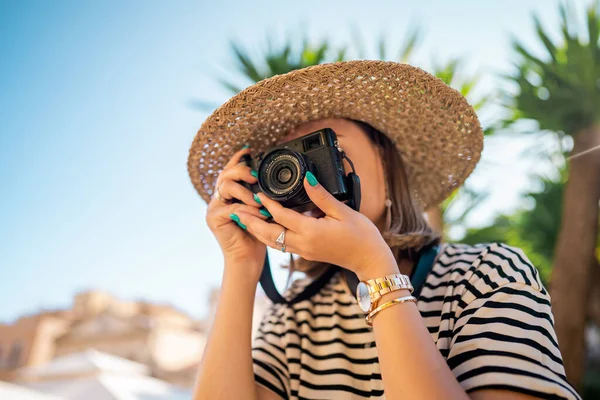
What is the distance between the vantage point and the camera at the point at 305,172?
1.20 metres

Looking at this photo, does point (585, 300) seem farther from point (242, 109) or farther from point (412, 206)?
point (242, 109)

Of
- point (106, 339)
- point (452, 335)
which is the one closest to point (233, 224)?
point (452, 335)

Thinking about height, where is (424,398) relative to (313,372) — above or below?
below

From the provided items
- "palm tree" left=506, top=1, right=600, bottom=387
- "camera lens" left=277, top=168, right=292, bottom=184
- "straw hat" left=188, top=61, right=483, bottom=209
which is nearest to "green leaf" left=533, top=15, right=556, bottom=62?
"palm tree" left=506, top=1, right=600, bottom=387

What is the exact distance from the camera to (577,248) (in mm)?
3729

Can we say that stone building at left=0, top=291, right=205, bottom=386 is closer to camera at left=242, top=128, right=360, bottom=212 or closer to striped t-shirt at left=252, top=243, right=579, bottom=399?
striped t-shirt at left=252, top=243, right=579, bottom=399

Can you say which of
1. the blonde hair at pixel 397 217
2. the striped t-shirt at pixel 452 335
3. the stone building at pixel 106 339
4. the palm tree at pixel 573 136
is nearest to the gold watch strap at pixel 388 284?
the striped t-shirt at pixel 452 335

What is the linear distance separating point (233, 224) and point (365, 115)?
0.64m

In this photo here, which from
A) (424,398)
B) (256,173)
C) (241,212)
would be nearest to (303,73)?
(256,173)

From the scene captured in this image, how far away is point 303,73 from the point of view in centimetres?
135

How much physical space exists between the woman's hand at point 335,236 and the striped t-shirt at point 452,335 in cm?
25

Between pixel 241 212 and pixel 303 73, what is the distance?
19.3 inches

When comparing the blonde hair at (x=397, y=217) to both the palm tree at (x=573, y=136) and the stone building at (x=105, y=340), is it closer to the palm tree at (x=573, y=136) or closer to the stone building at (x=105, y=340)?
the palm tree at (x=573, y=136)

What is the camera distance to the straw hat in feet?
4.55
